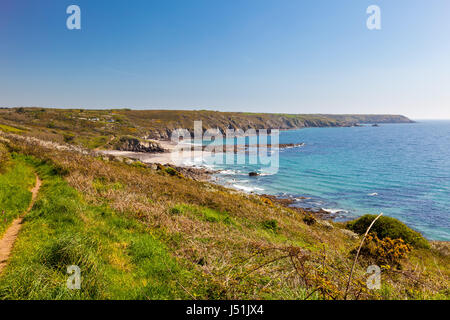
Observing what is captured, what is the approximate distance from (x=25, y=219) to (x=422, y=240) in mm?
24148

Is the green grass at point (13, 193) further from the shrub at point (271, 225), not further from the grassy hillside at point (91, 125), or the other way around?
the grassy hillside at point (91, 125)

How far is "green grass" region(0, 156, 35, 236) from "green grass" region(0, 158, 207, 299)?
619mm

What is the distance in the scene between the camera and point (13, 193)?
33.6ft

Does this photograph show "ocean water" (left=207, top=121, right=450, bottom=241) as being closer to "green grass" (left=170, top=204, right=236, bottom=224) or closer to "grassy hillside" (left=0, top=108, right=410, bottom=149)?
"green grass" (left=170, top=204, right=236, bottom=224)

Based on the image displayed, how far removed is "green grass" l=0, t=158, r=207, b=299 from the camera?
4453 millimetres

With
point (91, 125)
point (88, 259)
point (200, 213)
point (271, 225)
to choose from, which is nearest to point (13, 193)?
point (88, 259)

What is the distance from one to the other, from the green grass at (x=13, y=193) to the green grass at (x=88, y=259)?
619 mm

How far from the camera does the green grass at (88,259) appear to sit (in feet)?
14.6

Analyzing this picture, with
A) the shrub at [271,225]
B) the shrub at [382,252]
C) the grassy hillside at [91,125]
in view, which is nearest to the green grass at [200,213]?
the shrub at [271,225]

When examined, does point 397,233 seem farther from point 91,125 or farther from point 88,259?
point 91,125

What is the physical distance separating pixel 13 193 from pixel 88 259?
8123 millimetres

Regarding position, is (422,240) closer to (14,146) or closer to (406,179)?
(14,146)

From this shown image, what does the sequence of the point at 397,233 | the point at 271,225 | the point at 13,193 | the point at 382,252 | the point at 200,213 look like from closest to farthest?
the point at 382,252 < the point at 13,193 < the point at 200,213 < the point at 271,225 < the point at 397,233
